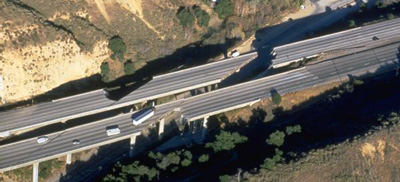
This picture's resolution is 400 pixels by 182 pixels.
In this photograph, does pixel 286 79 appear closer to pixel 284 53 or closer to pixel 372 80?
pixel 284 53

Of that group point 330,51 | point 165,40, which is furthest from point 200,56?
point 330,51

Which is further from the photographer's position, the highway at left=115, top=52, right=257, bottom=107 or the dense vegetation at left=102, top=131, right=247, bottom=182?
the highway at left=115, top=52, right=257, bottom=107

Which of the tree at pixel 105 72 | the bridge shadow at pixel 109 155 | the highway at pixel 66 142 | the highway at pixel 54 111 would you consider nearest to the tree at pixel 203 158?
the bridge shadow at pixel 109 155

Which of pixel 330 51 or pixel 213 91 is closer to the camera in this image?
pixel 213 91

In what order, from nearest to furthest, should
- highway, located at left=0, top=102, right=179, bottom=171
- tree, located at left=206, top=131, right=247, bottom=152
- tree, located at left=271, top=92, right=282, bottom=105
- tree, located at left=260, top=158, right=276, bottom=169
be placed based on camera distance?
tree, located at left=260, top=158, right=276, bottom=169
highway, located at left=0, top=102, right=179, bottom=171
tree, located at left=206, top=131, right=247, bottom=152
tree, located at left=271, top=92, right=282, bottom=105

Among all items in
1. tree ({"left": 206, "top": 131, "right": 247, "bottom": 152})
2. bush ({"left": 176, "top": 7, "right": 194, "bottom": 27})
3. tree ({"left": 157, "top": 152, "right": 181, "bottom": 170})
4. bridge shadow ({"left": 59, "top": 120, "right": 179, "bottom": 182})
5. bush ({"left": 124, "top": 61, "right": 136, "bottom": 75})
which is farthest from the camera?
bush ({"left": 176, "top": 7, "right": 194, "bottom": 27})

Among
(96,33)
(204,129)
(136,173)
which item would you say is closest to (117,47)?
(96,33)

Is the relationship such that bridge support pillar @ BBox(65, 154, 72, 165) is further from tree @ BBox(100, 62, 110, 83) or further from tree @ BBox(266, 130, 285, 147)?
tree @ BBox(266, 130, 285, 147)

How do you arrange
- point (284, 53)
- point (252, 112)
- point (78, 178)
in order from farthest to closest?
point (284, 53), point (252, 112), point (78, 178)

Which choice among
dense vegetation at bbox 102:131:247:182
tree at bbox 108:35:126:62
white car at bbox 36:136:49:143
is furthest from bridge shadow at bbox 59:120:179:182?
tree at bbox 108:35:126:62
